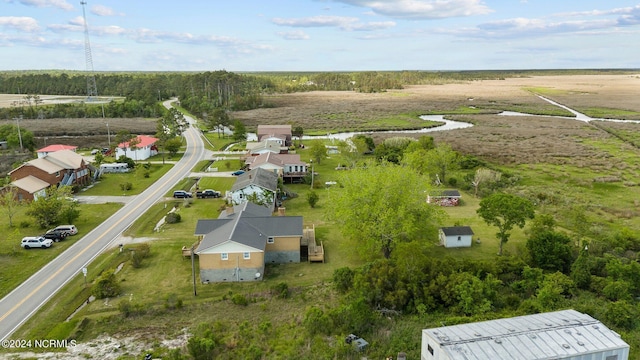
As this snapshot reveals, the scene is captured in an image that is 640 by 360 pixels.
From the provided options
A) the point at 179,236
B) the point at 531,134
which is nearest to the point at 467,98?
the point at 531,134

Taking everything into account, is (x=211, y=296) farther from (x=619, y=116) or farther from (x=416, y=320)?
(x=619, y=116)

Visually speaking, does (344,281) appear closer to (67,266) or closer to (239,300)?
(239,300)

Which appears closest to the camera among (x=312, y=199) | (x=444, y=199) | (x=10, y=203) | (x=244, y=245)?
(x=244, y=245)

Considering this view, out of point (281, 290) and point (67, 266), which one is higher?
point (281, 290)

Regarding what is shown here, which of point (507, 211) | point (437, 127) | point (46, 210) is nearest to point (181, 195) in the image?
point (46, 210)

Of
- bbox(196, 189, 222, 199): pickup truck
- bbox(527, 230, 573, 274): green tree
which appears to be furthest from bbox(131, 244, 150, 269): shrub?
bbox(527, 230, 573, 274): green tree

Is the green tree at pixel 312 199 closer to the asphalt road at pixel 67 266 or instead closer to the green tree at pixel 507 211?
the asphalt road at pixel 67 266

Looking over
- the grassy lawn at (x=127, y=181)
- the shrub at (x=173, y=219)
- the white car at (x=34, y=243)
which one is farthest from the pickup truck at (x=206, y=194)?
the white car at (x=34, y=243)
